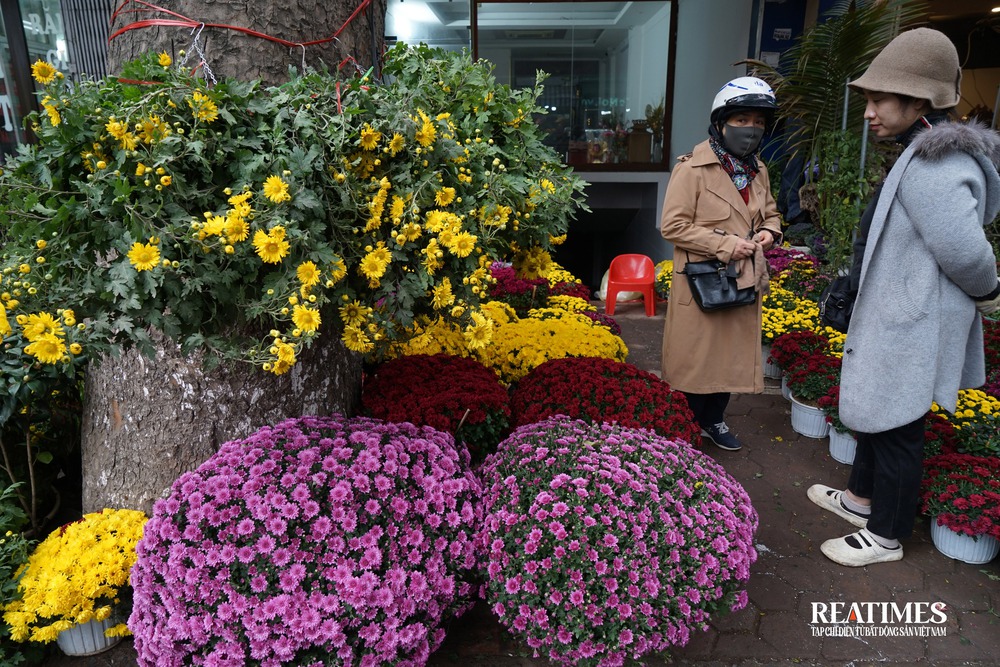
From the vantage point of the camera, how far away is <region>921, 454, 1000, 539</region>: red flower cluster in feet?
8.41

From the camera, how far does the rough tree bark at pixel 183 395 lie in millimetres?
2254

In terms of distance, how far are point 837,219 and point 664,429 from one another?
319 centimetres

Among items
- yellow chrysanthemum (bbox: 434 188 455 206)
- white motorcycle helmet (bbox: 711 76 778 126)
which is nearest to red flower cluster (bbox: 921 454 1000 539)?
white motorcycle helmet (bbox: 711 76 778 126)

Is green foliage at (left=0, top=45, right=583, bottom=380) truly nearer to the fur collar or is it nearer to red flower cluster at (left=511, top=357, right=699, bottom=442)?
red flower cluster at (left=511, top=357, right=699, bottom=442)

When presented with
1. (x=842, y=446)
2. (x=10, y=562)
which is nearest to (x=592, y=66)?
(x=842, y=446)

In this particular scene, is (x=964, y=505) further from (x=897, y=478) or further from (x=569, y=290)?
(x=569, y=290)

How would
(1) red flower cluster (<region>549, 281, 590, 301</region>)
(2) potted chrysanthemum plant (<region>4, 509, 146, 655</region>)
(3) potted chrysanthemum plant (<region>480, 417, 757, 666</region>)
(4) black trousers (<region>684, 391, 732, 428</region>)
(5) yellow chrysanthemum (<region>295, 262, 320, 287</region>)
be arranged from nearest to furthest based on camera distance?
(5) yellow chrysanthemum (<region>295, 262, 320, 287</region>) < (3) potted chrysanthemum plant (<region>480, 417, 757, 666</region>) < (2) potted chrysanthemum plant (<region>4, 509, 146, 655</region>) < (4) black trousers (<region>684, 391, 732, 428</region>) < (1) red flower cluster (<region>549, 281, 590, 301</region>)

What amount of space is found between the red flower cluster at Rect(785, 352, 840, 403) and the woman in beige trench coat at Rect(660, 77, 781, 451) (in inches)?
21.1

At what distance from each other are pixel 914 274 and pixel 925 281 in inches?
1.8

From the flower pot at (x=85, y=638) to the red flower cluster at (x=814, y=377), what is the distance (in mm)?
3581

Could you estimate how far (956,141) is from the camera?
7.38 feet

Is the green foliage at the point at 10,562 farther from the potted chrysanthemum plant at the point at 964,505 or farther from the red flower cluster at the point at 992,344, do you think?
the red flower cluster at the point at 992,344

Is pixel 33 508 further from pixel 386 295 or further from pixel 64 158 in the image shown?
pixel 386 295

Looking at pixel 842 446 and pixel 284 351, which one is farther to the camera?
pixel 842 446
